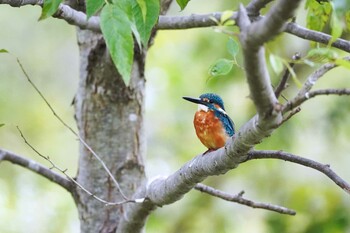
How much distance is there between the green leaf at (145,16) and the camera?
70.4 inches

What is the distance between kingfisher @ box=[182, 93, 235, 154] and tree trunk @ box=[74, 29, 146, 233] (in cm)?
48

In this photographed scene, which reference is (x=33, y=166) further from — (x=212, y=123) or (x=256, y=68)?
(x=256, y=68)

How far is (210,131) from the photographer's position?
2527 millimetres

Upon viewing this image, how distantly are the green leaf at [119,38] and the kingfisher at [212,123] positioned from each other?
87 cm

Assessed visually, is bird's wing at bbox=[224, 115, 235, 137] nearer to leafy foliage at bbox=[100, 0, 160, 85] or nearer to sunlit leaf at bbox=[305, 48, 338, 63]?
leafy foliage at bbox=[100, 0, 160, 85]

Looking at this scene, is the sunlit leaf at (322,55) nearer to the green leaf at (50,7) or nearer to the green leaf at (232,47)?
the green leaf at (232,47)

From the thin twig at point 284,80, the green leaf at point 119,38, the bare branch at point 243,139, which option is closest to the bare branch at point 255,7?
the bare branch at point 243,139

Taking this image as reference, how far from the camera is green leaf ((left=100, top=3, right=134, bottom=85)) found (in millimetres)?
1650

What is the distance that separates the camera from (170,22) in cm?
264

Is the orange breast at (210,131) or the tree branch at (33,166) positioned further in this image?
the tree branch at (33,166)

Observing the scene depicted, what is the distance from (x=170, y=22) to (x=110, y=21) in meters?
0.97

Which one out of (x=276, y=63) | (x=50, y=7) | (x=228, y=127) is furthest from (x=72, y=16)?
(x=276, y=63)

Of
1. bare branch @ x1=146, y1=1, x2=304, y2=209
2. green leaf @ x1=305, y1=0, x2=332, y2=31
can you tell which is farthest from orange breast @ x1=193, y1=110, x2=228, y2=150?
green leaf @ x1=305, y1=0, x2=332, y2=31

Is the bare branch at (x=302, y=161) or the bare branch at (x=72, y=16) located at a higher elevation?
the bare branch at (x=72, y=16)
